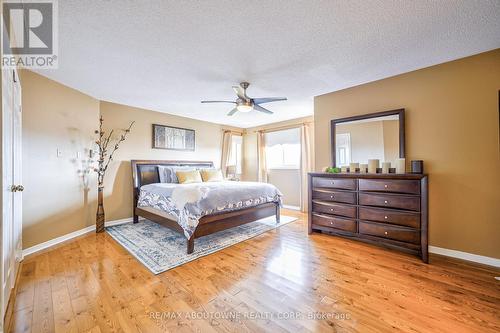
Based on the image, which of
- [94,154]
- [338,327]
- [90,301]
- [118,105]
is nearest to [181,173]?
[94,154]

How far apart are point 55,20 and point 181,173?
118 inches

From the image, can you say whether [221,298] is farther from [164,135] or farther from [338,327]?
[164,135]

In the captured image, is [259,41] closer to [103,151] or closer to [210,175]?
[210,175]

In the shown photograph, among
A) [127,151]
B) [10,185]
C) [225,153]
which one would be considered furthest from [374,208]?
[127,151]

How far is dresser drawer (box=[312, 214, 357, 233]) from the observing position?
3066 mm

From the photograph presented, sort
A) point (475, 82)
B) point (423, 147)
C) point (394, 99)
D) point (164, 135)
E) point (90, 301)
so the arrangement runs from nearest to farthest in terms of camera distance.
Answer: point (90, 301) → point (475, 82) → point (423, 147) → point (394, 99) → point (164, 135)

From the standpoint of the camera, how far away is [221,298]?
1812 mm

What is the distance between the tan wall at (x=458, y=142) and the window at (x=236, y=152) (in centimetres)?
443

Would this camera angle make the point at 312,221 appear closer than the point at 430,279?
No

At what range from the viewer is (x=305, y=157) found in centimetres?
519

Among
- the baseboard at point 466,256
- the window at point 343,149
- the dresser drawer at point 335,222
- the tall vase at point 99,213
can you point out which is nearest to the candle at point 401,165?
the window at point 343,149

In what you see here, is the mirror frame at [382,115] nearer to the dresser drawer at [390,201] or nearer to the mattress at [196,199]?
the dresser drawer at [390,201]

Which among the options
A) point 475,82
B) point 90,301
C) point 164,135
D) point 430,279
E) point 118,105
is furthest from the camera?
point 164,135

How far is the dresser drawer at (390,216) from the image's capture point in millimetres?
2555
